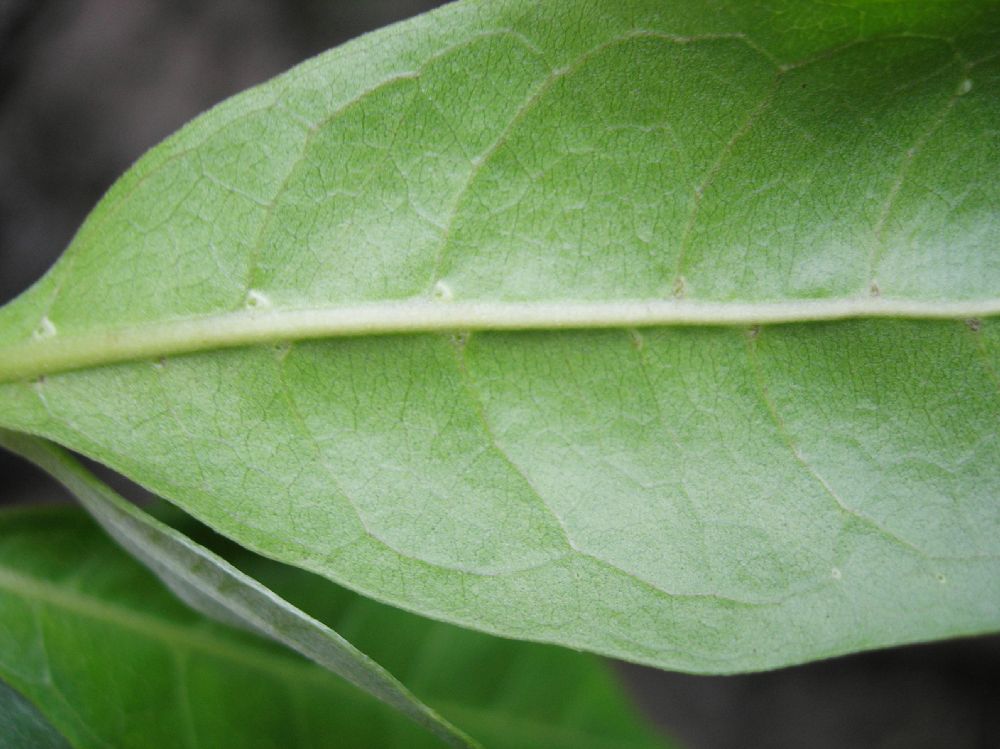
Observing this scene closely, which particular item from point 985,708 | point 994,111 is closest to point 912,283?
point 994,111

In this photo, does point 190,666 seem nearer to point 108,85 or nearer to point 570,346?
point 570,346

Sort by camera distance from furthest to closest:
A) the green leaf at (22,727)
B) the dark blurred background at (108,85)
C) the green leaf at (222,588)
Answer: the dark blurred background at (108,85) → the green leaf at (22,727) → the green leaf at (222,588)

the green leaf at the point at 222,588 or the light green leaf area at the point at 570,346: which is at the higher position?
the light green leaf area at the point at 570,346

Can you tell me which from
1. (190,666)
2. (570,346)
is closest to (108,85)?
(190,666)

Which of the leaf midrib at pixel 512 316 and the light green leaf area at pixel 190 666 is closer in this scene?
the leaf midrib at pixel 512 316

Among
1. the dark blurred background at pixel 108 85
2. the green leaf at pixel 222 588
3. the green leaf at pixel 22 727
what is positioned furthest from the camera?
the dark blurred background at pixel 108 85

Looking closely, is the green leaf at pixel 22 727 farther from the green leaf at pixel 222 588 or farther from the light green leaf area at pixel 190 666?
the green leaf at pixel 222 588

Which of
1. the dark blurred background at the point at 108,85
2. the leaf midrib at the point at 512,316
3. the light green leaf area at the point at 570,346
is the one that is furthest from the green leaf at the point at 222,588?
the dark blurred background at the point at 108,85

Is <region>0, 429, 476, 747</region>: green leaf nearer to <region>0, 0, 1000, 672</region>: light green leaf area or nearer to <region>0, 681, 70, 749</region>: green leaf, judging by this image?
<region>0, 0, 1000, 672</region>: light green leaf area
